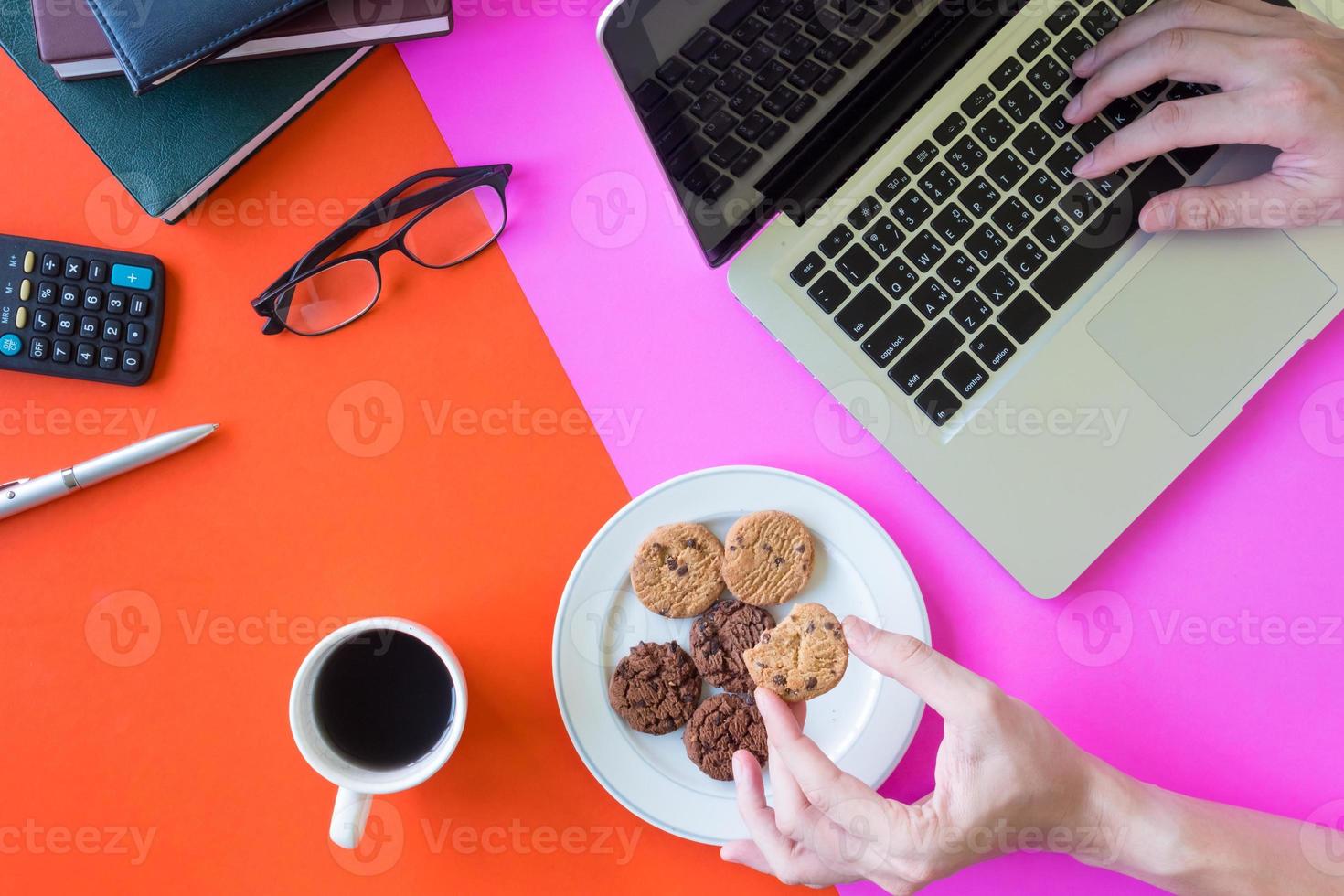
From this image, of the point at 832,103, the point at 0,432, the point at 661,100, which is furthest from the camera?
the point at 0,432

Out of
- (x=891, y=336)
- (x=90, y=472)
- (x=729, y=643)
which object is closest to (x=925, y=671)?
(x=729, y=643)

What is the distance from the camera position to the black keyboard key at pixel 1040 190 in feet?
3.34

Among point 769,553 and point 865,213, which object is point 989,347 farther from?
point 769,553

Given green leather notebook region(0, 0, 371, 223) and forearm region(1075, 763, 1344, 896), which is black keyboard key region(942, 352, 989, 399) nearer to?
forearm region(1075, 763, 1344, 896)

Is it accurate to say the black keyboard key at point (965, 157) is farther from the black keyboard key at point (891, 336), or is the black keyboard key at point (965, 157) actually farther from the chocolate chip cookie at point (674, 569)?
the chocolate chip cookie at point (674, 569)

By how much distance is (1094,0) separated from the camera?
1044 mm

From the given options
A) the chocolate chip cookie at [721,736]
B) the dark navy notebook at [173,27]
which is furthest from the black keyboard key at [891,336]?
the dark navy notebook at [173,27]

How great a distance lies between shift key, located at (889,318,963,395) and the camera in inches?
39.1

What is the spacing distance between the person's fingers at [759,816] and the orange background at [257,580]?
22cm

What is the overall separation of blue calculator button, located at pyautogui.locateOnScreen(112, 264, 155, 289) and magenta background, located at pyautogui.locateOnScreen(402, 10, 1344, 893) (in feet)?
1.25

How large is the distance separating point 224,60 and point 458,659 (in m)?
0.72

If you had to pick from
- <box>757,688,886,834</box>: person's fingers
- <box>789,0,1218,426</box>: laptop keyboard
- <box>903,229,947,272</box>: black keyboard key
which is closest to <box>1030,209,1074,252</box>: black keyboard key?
<box>789,0,1218,426</box>: laptop keyboard

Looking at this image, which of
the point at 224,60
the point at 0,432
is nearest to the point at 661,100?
the point at 224,60

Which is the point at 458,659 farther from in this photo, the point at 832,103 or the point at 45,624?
the point at 832,103
